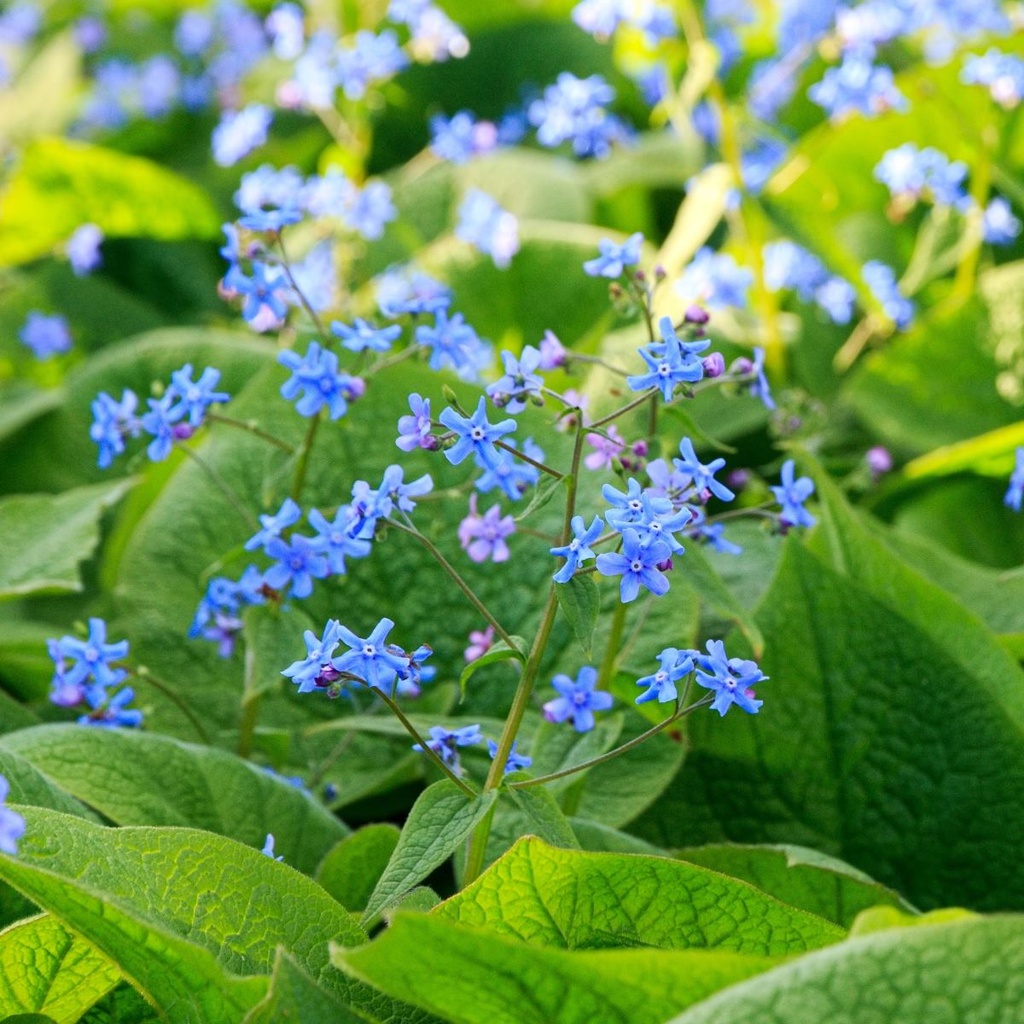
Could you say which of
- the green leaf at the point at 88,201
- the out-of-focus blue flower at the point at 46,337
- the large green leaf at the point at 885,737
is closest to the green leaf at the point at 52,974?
the large green leaf at the point at 885,737

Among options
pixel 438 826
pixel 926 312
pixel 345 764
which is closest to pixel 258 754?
pixel 345 764

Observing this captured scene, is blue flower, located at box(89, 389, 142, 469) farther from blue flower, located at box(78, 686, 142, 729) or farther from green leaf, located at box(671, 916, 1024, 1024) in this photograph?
green leaf, located at box(671, 916, 1024, 1024)

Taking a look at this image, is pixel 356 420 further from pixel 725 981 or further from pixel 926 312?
pixel 926 312

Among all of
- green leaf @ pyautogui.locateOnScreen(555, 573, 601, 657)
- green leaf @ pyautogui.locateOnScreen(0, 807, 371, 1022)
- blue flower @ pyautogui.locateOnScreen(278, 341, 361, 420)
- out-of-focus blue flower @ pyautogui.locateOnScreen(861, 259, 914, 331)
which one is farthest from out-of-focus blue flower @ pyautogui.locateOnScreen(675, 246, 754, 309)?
green leaf @ pyautogui.locateOnScreen(0, 807, 371, 1022)

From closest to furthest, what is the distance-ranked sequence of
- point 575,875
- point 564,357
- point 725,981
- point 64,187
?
point 725,981, point 575,875, point 564,357, point 64,187

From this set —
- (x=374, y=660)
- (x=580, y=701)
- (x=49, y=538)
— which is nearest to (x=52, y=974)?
(x=374, y=660)

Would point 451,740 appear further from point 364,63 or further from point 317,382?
point 364,63

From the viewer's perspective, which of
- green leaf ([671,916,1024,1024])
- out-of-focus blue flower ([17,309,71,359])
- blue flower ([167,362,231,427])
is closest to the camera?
green leaf ([671,916,1024,1024])
